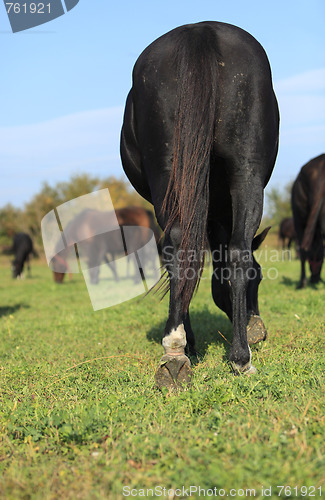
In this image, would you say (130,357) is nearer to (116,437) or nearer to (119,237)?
(116,437)

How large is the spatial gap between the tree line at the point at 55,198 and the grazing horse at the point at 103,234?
37309mm

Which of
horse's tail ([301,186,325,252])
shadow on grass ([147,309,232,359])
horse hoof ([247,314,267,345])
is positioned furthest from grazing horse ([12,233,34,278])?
horse hoof ([247,314,267,345])

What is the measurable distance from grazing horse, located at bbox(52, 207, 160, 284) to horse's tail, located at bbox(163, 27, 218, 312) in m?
15.7

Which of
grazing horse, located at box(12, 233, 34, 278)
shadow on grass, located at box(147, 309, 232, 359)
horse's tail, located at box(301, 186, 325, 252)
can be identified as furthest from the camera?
grazing horse, located at box(12, 233, 34, 278)

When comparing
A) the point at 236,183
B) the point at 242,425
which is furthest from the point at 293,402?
the point at 236,183

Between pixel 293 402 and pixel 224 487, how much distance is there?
3.01ft

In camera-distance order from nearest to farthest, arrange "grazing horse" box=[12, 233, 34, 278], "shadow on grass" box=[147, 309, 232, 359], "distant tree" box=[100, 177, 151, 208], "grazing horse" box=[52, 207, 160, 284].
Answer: "shadow on grass" box=[147, 309, 232, 359] < "grazing horse" box=[52, 207, 160, 284] < "grazing horse" box=[12, 233, 34, 278] < "distant tree" box=[100, 177, 151, 208]

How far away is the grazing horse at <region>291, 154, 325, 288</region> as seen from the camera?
8172 millimetres

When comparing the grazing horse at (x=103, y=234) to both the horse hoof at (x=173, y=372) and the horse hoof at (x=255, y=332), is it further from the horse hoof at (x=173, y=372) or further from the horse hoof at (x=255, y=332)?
the horse hoof at (x=173, y=372)

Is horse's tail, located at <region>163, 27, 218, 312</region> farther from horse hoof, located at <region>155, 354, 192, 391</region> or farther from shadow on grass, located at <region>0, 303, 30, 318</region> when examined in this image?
shadow on grass, located at <region>0, 303, 30, 318</region>

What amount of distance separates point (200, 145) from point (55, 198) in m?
60.9

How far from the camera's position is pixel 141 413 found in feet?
8.02

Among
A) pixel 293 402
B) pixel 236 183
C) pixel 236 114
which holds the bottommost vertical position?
pixel 293 402

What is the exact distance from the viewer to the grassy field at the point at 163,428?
1727 mm
